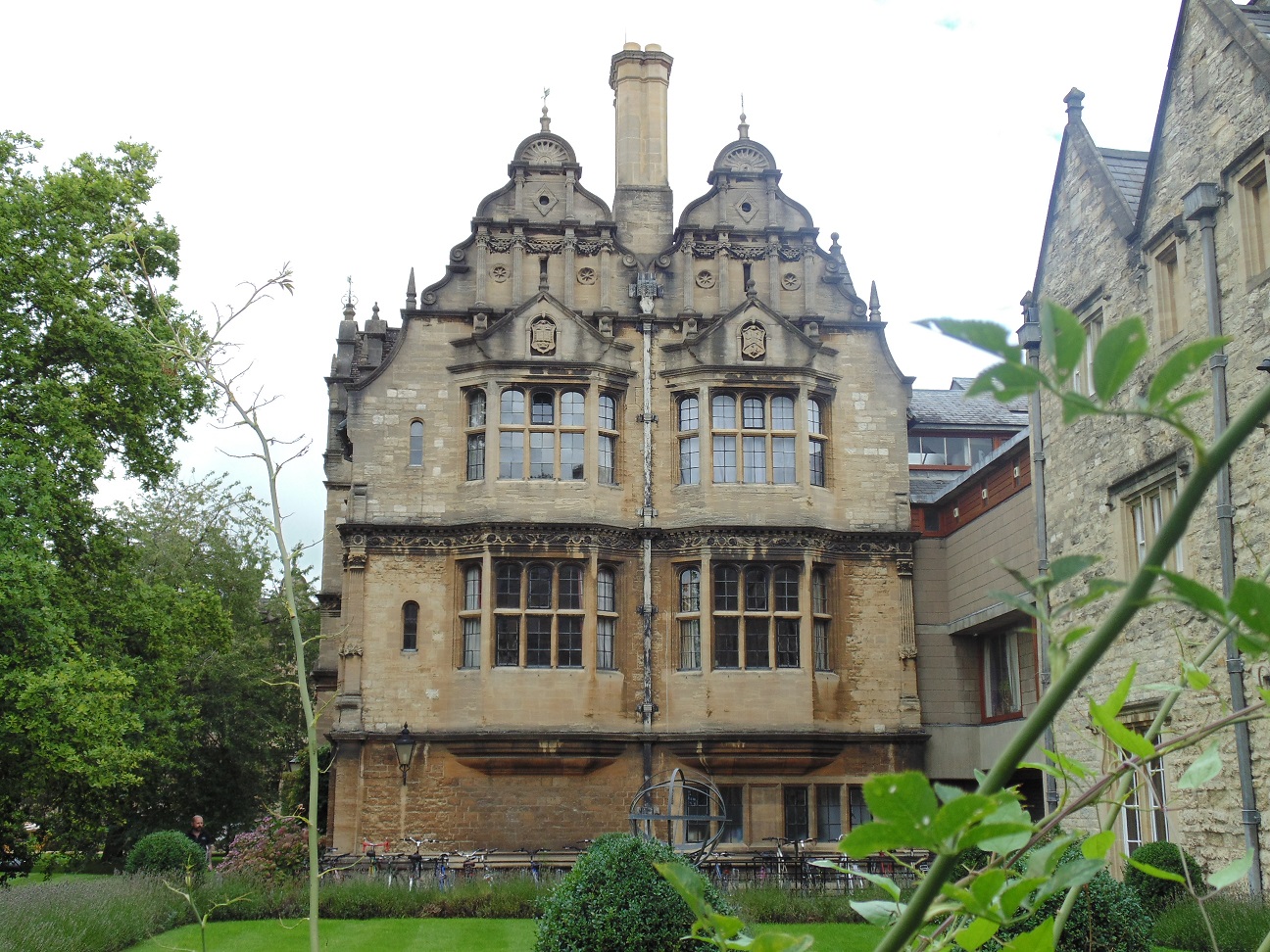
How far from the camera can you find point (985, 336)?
121cm

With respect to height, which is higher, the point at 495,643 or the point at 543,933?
the point at 495,643

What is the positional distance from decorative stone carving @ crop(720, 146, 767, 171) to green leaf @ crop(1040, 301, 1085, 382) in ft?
87.0

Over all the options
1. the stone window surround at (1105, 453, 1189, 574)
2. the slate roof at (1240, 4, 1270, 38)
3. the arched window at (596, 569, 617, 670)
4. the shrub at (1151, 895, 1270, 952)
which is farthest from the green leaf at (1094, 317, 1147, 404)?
the arched window at (596, 569, 617, 670)

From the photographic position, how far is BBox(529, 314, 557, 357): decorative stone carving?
988 inches

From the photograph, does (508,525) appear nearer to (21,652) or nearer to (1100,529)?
(21,652)

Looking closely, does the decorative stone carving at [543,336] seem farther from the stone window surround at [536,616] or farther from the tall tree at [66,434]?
the tall tree at [66,434]

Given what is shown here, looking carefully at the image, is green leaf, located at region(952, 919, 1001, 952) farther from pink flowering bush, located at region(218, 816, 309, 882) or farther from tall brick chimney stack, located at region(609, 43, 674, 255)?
tall brick chimney stack, located at region(609, 43, 674, 255)

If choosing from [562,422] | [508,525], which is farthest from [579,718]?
[562,422]

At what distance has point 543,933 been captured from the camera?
11.8 metres

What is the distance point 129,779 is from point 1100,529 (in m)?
15.3

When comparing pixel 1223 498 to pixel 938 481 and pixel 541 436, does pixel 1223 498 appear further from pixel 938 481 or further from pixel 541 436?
pixel 938 481

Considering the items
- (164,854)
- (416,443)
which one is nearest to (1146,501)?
(416,443)

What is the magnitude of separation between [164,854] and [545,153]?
15044mm

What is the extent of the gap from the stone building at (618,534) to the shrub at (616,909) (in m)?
11.8
